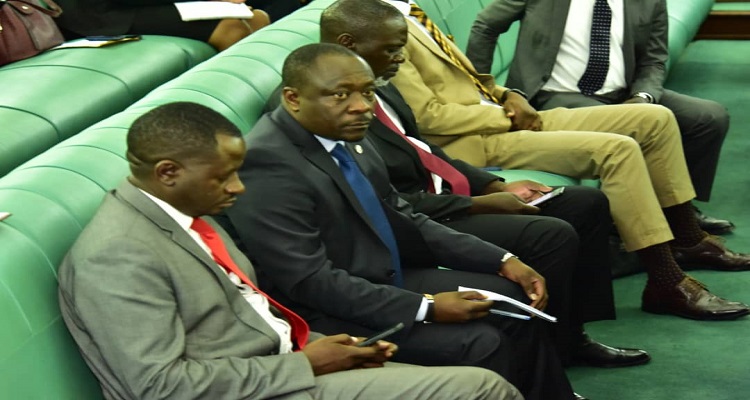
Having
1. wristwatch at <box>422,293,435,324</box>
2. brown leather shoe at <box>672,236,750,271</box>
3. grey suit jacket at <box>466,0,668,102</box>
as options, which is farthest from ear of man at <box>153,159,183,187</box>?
brown leather shoe at <box>672,236,750,271</box>

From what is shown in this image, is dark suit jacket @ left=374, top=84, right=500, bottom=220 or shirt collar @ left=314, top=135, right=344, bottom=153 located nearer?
shirt collar @ left=314, top=135, right=344, bottom=153

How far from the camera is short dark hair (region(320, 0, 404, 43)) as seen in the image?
10.3ft

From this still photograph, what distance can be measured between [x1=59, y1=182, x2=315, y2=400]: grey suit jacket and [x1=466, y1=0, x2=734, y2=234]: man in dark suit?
2436mm

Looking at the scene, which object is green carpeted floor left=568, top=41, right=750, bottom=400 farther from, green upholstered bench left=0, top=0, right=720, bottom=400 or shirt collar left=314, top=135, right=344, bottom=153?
green upholstered bench left=0, top=0, right=720, bottom=400

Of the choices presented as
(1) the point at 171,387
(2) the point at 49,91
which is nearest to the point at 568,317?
(1) the point at 171,387

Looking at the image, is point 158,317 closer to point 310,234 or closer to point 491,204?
point 310,234

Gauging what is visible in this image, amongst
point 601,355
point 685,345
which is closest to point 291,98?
point 601,355

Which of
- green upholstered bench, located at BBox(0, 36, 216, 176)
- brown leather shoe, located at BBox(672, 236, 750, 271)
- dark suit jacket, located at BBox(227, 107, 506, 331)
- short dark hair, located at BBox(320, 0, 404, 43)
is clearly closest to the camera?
dark suit jacket, located at BBox(227, 107, 506, 331)

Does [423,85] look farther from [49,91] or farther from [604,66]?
[49,91]

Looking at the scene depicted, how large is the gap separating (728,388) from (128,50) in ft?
8.30

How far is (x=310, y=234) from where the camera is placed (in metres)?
2.52

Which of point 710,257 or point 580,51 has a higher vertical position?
point 580,51

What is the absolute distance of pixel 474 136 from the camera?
12.9 feet

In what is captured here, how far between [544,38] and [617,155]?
2.51ft
